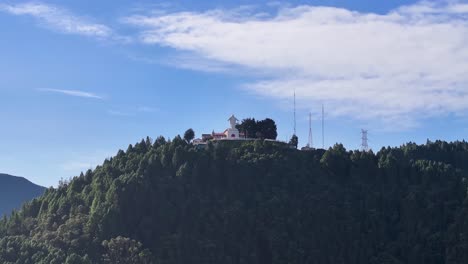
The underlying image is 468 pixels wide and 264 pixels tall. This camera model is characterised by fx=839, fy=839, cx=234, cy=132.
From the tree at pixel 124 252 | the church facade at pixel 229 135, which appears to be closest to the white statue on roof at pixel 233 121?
the church facade at pixel 229 135

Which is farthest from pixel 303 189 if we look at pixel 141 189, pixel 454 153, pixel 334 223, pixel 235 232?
pixel 454 153

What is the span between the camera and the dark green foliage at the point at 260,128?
126 metres

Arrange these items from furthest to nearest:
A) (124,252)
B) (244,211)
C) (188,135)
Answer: (188,135) → (244,211) → (124,252)

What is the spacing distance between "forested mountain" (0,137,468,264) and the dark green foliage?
587 centimetres

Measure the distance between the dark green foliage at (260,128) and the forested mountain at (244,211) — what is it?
587 centimetres

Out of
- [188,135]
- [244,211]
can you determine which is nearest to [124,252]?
[244,211]

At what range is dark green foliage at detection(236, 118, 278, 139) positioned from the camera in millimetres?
126438

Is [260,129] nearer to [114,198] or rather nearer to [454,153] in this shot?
[114,198]

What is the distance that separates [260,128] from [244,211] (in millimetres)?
23550

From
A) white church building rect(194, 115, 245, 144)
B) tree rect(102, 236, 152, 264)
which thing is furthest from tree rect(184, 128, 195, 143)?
tree rect(102, 236, 152, 264)

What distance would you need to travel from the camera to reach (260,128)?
126750 mm

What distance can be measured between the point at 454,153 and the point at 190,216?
66.6 m

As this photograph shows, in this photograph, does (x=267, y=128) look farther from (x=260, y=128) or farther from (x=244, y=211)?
(x=244, y=211)

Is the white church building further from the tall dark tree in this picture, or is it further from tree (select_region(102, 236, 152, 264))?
tree (select_region(102, 236, 152, 264))
